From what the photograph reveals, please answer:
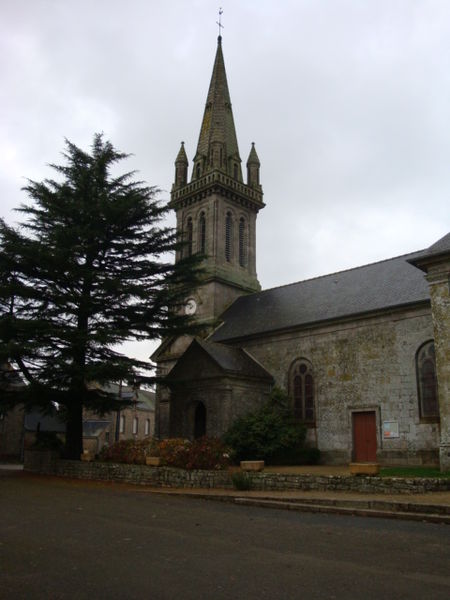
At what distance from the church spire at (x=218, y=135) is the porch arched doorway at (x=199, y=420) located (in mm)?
17114

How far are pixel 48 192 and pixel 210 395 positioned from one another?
11.3 m

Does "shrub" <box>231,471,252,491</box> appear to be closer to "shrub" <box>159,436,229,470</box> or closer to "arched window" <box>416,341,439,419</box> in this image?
"shrub" <box>159,436,229,470</box>

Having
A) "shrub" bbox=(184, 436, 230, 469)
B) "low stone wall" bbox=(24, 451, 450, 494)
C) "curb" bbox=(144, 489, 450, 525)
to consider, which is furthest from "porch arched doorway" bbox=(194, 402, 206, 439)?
"curb" bbox=(144, 489, 450, 525)

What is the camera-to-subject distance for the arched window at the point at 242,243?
3734cm

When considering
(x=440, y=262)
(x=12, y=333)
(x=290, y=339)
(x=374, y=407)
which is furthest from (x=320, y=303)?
(x=12, y=333)

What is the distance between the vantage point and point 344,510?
10922 mm

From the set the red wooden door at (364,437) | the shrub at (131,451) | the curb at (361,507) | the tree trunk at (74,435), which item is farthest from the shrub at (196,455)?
the red wooden door at (364,437)

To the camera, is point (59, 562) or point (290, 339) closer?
point (59, 562)

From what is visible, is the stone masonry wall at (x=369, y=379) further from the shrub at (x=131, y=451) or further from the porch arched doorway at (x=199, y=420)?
the shrub at (x=131, y=451)

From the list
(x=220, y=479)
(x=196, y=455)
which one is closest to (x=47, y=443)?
(x=196, y=455)

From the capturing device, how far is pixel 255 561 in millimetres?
6672

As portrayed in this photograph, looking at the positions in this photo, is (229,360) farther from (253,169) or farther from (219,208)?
(253,169)

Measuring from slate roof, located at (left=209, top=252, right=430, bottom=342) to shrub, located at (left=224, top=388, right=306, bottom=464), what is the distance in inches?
187

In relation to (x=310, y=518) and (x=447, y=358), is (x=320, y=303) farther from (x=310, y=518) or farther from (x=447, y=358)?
(x=310, y=518)
